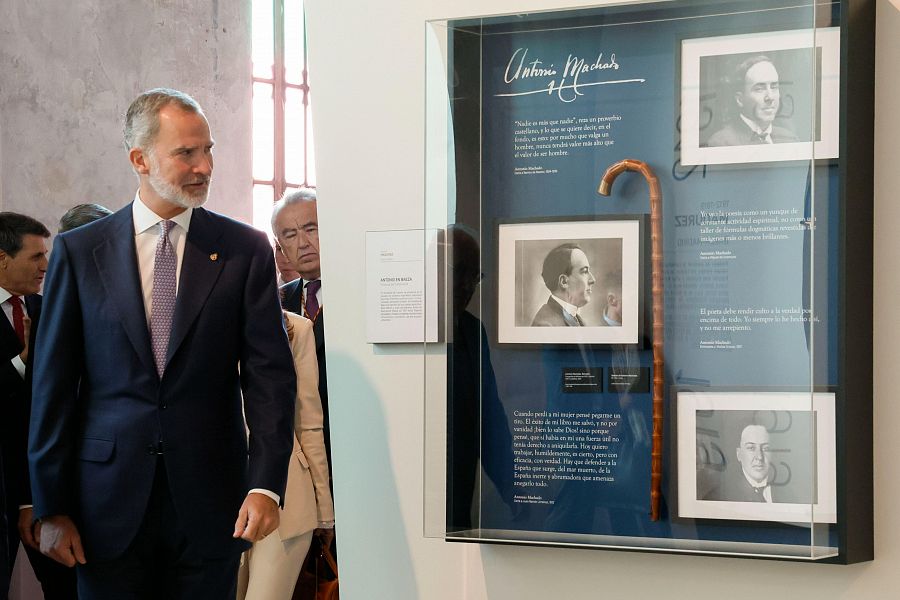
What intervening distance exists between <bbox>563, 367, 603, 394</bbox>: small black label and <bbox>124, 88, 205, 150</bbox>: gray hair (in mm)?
1151

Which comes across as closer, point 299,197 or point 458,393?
point 458,393

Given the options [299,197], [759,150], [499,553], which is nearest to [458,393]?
[499,553]

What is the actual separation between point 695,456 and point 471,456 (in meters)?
0.60

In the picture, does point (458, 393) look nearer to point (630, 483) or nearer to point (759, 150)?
point (630, 483)

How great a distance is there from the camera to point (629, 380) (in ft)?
10.5

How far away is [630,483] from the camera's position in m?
3.20

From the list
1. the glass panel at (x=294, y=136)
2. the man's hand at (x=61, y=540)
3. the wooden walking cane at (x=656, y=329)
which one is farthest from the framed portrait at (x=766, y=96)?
the glass panel at (x=294, y=136)

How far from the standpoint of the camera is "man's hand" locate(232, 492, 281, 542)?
2973mm

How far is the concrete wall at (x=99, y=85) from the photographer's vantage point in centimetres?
834

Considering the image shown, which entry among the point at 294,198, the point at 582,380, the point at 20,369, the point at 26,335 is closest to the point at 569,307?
the point at 582,380

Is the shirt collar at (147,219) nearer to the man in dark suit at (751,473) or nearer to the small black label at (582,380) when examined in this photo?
the small black label at (582,380)

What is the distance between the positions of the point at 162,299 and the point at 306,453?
1.28m

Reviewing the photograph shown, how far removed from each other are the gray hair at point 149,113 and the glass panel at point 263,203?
7.84 metres

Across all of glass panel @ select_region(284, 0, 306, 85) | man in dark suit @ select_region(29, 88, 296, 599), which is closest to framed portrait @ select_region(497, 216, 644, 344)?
man in dark suit @ select_region(29, 88, 296, 599)
